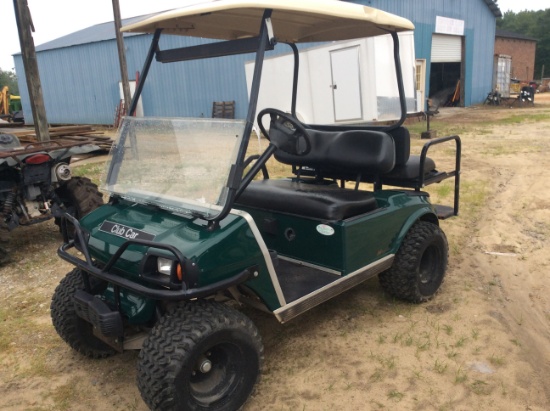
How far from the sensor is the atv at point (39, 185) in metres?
4.43

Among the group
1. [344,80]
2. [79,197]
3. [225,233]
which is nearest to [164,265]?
[225,233]

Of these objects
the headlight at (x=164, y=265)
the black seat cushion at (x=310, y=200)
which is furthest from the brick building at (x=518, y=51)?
the headlight at (x=164, y=265)

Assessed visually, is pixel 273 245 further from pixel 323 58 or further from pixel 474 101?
pixel 474 101

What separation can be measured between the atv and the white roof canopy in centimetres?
206

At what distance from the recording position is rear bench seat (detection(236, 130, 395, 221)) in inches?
118

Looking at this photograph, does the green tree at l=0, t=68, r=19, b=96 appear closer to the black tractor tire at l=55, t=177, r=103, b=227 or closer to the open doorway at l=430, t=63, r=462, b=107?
the open doorway at l=430, t=63, r=462, b=107

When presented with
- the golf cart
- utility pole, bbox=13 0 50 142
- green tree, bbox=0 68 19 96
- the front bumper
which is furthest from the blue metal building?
green tree, bbox=0 68 19 96

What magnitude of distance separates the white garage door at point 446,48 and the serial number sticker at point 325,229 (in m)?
17.1

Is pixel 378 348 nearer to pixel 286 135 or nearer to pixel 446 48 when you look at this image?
pixel 286 135

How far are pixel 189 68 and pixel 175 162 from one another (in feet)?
49.2

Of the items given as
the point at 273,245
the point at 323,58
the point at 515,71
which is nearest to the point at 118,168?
the point at 273,245

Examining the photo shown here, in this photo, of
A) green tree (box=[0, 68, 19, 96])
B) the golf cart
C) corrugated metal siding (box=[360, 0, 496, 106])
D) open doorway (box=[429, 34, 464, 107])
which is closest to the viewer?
the golf cart

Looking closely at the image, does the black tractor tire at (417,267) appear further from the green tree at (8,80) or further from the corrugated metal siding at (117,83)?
the green tree at (8,80)

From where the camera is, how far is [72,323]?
279 cm
